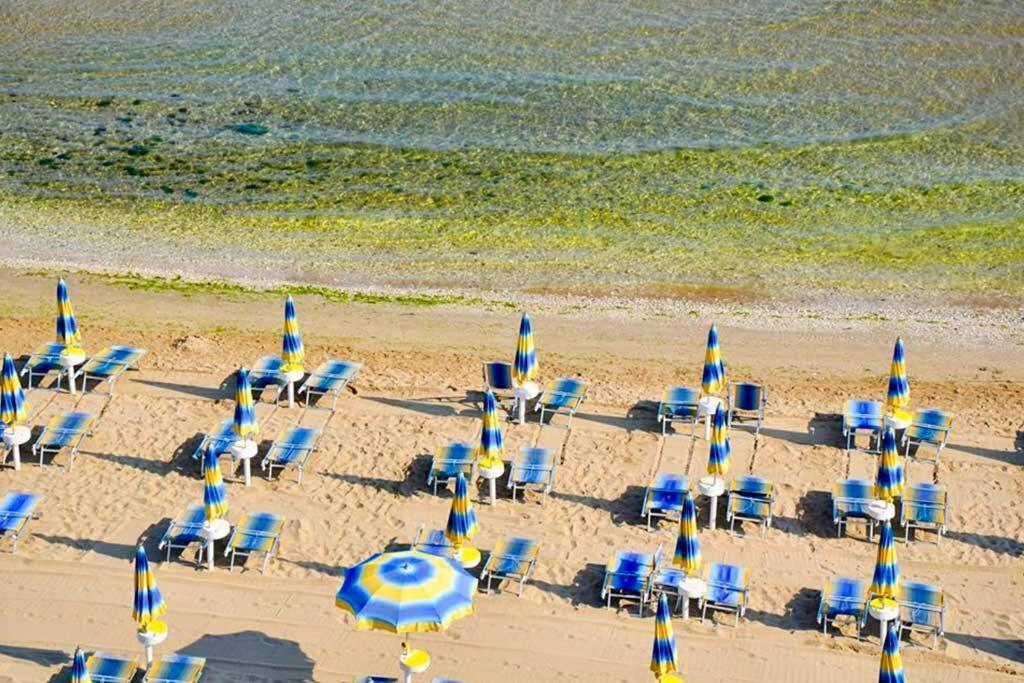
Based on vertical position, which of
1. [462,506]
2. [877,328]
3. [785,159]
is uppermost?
[785,159]

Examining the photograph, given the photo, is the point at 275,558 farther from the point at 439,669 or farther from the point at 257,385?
the point at 257,385

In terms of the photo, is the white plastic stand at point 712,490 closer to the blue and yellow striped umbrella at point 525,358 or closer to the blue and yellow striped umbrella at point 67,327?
the blue and yellow striped umbrella at point 525,358

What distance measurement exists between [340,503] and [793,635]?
633 centimetres

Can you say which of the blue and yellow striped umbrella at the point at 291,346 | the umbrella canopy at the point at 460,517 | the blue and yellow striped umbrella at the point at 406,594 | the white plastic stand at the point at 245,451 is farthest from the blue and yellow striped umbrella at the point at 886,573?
the blue and yellow striped umbrella at the point at 291,346

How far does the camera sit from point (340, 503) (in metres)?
20.2

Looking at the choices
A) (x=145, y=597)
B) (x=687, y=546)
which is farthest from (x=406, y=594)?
(x=687, y=546)

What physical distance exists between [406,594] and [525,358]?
6.41 metres

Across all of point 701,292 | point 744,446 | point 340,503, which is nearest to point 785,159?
point 701,292

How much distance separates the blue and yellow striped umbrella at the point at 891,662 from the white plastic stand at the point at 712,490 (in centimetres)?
496

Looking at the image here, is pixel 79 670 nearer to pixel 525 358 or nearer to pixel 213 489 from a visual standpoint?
pixel 213 489

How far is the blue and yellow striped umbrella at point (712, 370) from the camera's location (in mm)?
20797

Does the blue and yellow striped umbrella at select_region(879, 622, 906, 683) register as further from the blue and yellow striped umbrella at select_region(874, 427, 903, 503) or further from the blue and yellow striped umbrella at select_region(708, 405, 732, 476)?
the blue and yellow striped umbrella at select_region(708, 405, 732, 476)

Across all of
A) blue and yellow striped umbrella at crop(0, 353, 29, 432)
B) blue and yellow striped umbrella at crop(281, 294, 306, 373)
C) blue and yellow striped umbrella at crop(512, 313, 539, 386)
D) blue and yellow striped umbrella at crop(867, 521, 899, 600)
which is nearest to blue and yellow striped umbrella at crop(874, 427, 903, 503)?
blue and yellow striped umbrella at crop(867, 521, 899, 600)

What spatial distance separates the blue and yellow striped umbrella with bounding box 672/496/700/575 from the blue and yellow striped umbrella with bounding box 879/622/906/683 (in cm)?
303
